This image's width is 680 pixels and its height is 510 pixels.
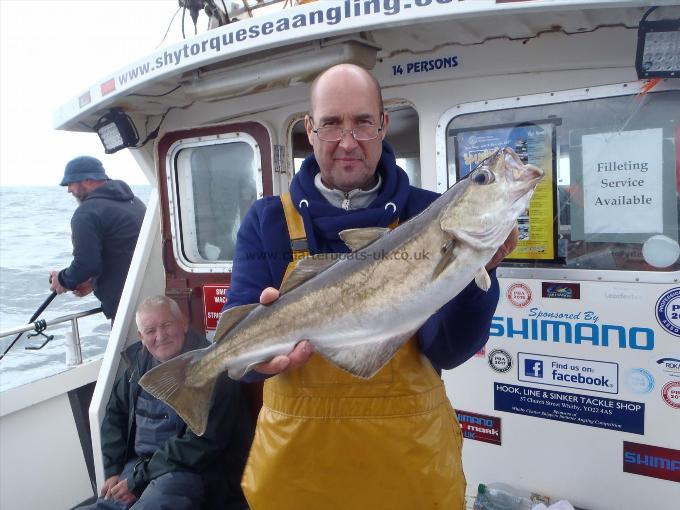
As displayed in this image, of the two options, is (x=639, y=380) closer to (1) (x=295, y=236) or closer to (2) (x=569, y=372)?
(2) (x=569, y=372)

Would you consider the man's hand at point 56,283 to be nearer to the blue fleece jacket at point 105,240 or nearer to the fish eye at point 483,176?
the blue fleece jacket at point 105,240

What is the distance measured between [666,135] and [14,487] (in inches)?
214

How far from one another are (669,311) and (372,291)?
6.29 feet

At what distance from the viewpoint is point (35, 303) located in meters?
12.0

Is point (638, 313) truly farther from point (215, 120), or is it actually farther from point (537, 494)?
point (215, 120)

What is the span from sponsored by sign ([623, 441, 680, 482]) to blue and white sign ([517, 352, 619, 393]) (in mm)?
337

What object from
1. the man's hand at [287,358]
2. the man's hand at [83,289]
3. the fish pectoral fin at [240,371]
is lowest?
the man's hand at [83,289]

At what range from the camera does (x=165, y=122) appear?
4.67m

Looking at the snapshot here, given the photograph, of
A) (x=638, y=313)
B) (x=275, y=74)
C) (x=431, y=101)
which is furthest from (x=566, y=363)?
(x=275, y=74)

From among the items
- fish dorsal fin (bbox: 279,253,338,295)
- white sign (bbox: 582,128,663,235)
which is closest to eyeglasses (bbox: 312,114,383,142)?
fish dorsal fin (bbox: 279,253,338,295)

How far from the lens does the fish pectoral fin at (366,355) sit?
73.4 inches

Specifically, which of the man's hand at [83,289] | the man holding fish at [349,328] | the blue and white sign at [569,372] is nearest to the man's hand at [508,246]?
the man holding fish at [349,328]

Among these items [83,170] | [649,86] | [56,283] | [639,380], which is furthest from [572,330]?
[83,170]

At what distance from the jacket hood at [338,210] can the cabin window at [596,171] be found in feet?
4.26
